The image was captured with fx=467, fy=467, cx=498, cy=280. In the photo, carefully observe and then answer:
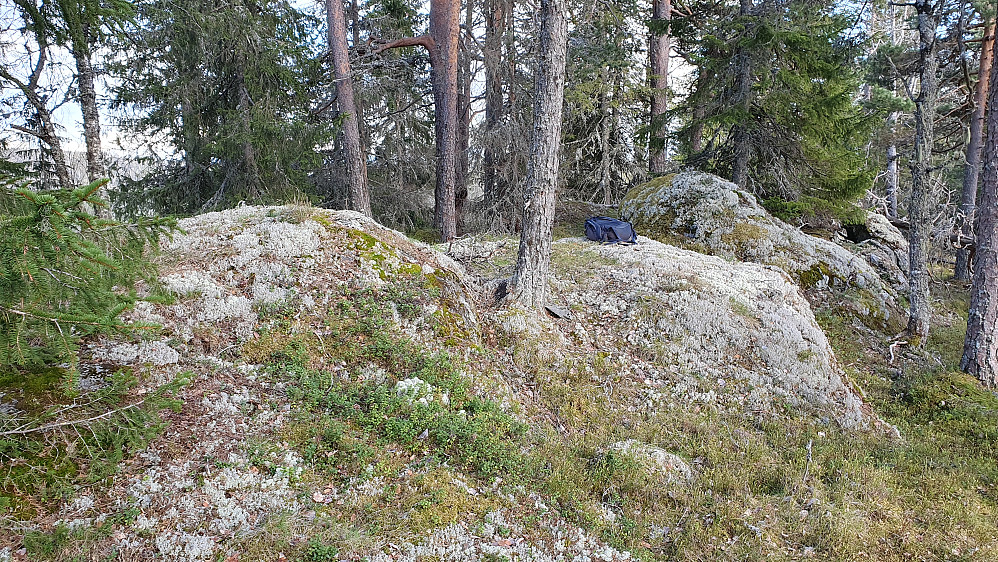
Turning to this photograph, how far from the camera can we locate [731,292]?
8.08 m

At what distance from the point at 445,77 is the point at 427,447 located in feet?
35.1

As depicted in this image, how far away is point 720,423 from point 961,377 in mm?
5008

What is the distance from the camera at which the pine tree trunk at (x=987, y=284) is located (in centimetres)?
739

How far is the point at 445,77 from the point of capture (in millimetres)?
12484

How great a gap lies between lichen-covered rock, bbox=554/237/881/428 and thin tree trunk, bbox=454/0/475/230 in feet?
22.8

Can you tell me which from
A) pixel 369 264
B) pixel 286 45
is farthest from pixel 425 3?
pixel 369 264

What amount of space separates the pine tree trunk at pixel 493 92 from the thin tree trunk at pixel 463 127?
781 millimetres

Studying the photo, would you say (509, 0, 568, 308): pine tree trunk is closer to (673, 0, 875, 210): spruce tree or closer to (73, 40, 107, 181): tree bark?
(673, 0, 875, 210): spruce tree

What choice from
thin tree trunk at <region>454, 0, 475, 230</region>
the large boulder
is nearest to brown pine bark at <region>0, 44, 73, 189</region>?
thin tree trunk at <region>454, 0, 475, 230</region>

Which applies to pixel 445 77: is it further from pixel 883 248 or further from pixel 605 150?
pixel 883 248

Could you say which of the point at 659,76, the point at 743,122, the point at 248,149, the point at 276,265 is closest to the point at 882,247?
the point at 743,122

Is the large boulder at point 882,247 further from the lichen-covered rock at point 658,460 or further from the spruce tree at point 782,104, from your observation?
the lichen-covered rock at point 658,460

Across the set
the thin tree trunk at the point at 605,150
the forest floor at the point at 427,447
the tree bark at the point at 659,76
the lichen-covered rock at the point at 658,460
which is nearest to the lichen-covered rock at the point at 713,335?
the forest floor at the point at 427,447

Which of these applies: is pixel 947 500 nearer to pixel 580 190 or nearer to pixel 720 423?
pixel 720 423
